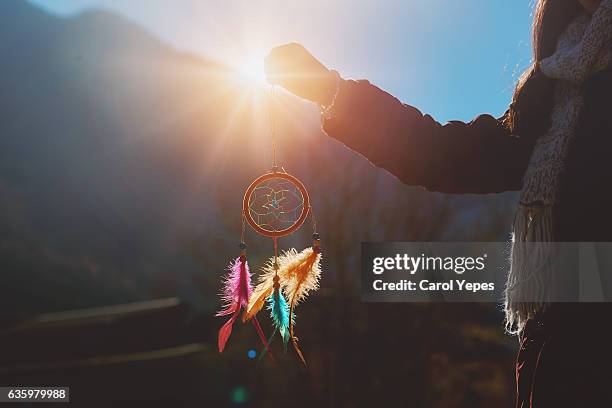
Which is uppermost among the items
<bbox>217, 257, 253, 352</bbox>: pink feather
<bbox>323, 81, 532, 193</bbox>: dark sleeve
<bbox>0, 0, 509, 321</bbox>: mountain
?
<bbox>0, 0, 509, 321</bbox>: mountain

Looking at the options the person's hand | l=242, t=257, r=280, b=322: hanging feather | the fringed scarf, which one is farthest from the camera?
l=242, t=257, r=280, b=322: hanging feather

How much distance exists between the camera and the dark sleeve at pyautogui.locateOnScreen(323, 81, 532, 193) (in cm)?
90

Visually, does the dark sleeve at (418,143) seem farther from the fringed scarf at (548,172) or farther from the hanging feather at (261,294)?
the hanging feather at (261,294)

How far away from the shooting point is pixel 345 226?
611 cm

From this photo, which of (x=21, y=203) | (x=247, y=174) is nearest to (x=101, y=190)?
(x=21, y=203)

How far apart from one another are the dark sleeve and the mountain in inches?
130

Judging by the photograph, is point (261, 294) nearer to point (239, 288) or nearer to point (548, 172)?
point (239, 288)

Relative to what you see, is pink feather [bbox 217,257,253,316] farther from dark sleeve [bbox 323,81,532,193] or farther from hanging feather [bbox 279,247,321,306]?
dark sleeve [bbox 323,81,532,193]

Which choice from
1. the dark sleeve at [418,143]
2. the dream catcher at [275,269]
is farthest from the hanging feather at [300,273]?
the dark sleeve at [418,143]

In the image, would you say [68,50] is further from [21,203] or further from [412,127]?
[412,127]

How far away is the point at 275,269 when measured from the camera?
3.55ft

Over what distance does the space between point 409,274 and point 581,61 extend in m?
3.80

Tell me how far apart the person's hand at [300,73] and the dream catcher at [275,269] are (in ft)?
0.52

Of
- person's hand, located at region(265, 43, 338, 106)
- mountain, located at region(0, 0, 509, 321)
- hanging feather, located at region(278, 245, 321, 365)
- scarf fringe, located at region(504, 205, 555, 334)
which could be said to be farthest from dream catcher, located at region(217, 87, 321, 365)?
mountain, located at region(0, 0, 509, 321)
